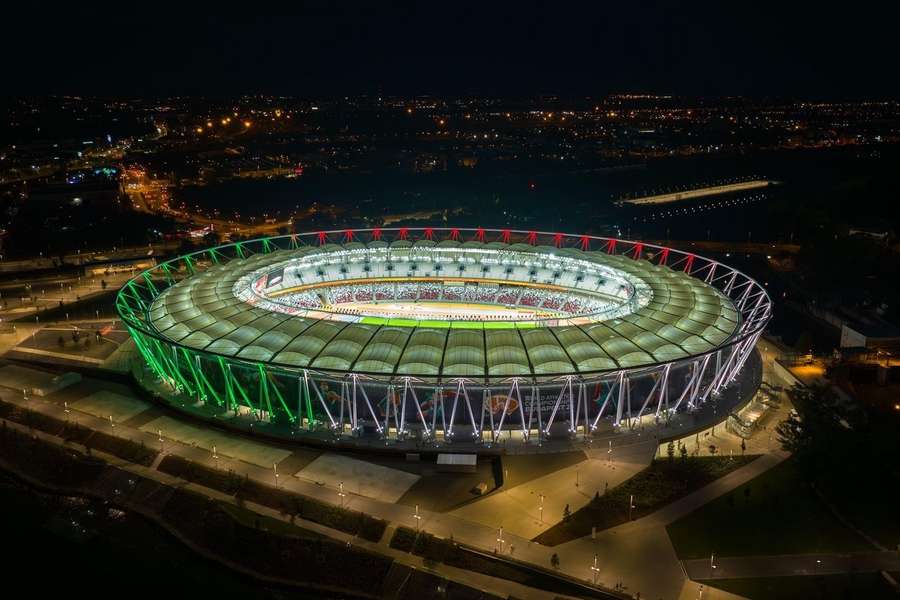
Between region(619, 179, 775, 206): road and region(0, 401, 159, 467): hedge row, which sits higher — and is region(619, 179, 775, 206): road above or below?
below

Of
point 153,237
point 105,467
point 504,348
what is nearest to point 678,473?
point 504,348

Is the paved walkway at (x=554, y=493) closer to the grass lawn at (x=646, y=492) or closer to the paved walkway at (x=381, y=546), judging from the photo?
the grass lawn at (x=646, y=492)

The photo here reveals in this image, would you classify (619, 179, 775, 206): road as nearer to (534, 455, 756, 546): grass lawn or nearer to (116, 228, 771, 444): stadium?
(116, 228, 771, 444): stadium

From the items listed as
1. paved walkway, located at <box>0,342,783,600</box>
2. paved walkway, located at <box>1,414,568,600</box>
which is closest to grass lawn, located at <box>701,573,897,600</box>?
paved walkway, located at <box>0,342,783,600</box>

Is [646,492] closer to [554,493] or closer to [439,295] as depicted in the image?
[554,493]

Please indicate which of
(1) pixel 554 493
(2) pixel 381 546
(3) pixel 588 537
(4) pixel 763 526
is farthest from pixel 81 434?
(4) pixel 763 526

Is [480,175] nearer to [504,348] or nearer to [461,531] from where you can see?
[504,348]

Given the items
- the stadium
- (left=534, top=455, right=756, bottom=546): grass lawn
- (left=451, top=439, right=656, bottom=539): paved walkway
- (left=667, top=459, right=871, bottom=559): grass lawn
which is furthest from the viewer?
the stadium
